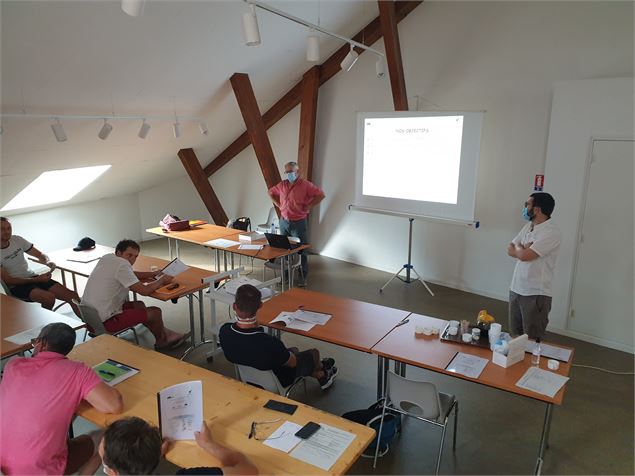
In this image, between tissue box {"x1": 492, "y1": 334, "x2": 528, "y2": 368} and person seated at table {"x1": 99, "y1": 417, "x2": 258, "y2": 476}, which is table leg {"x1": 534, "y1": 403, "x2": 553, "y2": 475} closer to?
tissue box {"x1": 492, "y1": 334, "x2": 528, "y2": 368}

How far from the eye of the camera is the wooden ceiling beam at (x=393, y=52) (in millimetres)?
5598

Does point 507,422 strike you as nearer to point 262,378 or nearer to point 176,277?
point 262,378

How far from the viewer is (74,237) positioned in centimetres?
771

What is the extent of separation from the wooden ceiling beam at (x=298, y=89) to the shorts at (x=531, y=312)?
406cm

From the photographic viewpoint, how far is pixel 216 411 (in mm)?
2428

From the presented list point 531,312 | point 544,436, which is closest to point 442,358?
point 544,436

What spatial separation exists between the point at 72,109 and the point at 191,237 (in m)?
2.16

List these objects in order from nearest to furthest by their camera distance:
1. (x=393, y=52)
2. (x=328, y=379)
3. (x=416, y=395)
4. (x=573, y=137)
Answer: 1. (x=416, y=395)
2. (x=328, y=379)
3. (x=573, y=137)
4. (x=393, y=52)

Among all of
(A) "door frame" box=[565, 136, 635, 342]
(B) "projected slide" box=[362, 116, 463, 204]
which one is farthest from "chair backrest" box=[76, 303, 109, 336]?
(A) "door frame" box=[565, 136, 635, 342]

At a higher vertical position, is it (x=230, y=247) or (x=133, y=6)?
(x=133, y=6)

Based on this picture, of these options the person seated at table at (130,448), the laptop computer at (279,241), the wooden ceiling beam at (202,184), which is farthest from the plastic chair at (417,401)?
the wooden ceiling beam at (202,184)

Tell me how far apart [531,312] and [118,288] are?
360cm

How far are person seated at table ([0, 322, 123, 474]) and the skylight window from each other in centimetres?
506

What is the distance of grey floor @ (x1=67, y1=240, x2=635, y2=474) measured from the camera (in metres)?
3.14
